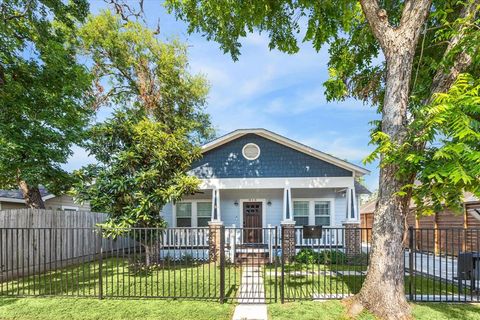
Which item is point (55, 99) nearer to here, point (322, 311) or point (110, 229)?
point (110, 229)

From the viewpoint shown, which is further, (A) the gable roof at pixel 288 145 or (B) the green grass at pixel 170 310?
(A) the gable roof at pixel 288 145

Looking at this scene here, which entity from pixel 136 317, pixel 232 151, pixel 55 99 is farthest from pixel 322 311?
pixel 55 99

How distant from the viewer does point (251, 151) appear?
1452 cm

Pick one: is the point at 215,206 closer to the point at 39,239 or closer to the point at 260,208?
the point at 260,208

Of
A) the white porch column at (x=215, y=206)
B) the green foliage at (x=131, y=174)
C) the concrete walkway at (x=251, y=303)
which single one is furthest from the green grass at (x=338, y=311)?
the white porch column at (x=215, y=206)

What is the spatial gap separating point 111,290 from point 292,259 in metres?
7.40

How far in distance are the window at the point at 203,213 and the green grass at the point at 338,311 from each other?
28.7 ft

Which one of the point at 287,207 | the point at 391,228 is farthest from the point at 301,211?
the point at 391,228

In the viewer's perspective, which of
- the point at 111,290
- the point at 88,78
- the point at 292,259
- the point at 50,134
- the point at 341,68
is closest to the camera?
the point at 111,290

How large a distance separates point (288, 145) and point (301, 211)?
11.2ft

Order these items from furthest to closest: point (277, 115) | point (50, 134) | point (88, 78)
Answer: point (277, 115), point (88, 78), point (50, 134)

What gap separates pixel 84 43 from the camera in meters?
19.6

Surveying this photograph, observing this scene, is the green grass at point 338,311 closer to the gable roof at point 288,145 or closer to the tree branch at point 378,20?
the tree branch at point 378,20

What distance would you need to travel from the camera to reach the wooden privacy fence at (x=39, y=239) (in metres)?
8.68
